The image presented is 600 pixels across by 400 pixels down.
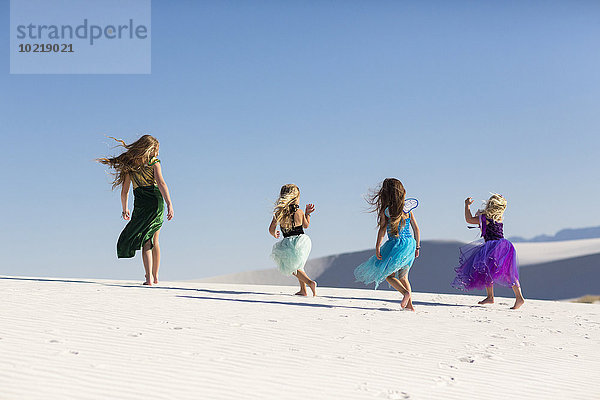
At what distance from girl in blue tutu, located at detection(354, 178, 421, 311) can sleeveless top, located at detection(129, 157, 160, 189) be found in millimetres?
3518

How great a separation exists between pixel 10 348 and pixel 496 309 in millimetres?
7404

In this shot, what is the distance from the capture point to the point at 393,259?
8328 millimetres

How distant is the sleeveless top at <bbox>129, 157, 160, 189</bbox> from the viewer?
9547 mm

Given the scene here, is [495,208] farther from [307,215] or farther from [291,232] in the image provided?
[291,232]

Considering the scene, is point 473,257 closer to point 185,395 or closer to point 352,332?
point 352,332

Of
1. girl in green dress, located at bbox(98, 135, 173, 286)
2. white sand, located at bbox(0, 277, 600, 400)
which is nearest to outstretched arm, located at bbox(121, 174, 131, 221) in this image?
girl in green dress, located at bbox(98, 135, 173, 286)

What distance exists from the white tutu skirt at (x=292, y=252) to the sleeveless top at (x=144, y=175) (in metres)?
2.29

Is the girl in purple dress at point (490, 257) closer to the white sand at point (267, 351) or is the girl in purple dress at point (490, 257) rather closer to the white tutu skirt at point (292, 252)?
the white sand at point (267, 351)

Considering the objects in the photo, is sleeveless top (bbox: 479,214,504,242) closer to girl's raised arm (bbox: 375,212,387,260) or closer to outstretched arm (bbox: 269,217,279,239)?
girl's raised arm (bbox: 375,212,387,260)

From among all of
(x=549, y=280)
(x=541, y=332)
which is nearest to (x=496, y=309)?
(x=541, y=332)

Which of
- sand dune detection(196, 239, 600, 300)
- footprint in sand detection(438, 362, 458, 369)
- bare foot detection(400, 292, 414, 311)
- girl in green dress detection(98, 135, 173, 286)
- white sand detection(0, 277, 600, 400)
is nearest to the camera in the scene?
white sand detection(0, 277, 600, 400)

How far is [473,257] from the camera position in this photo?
9961 mm

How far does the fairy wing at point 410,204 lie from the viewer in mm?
8453

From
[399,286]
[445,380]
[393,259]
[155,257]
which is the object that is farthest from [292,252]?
[445,380]
